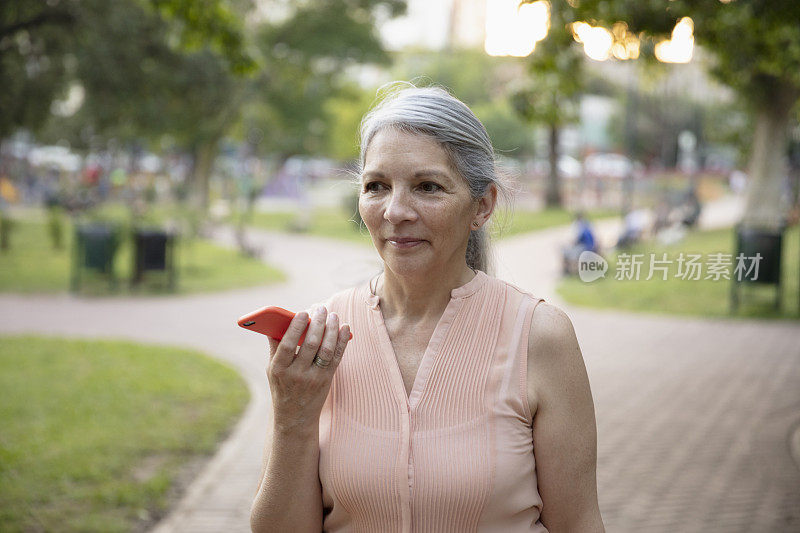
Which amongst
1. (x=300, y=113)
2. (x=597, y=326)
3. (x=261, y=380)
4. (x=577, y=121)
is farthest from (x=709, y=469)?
(x=300, y=113)

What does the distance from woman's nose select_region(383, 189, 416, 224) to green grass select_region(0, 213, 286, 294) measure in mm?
13697

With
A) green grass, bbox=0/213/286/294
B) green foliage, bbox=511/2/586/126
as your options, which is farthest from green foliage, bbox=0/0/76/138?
green foliage, bbox=511/2/586/126

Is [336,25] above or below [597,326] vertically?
above

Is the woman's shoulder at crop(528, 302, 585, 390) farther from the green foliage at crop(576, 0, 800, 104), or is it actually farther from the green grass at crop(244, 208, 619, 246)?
the green grass at crop(244, 208, 619, 246)

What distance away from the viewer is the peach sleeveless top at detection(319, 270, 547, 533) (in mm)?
1844

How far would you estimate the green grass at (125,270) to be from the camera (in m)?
15.1

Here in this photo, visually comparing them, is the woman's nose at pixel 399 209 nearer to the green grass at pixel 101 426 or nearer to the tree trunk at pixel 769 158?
the green grass at pixel 101 426

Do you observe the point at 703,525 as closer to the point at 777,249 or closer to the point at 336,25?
the point at 777,249

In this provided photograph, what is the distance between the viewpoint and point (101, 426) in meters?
6.67

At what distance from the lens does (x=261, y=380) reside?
8.94 m

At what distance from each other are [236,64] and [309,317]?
6.06 m

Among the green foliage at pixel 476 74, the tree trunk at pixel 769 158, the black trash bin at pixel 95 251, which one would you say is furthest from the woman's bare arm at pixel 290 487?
the green foliage at pixel 476 74

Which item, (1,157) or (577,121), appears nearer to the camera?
(577,121)

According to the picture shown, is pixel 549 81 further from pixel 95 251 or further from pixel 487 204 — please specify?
pixel 487 204
